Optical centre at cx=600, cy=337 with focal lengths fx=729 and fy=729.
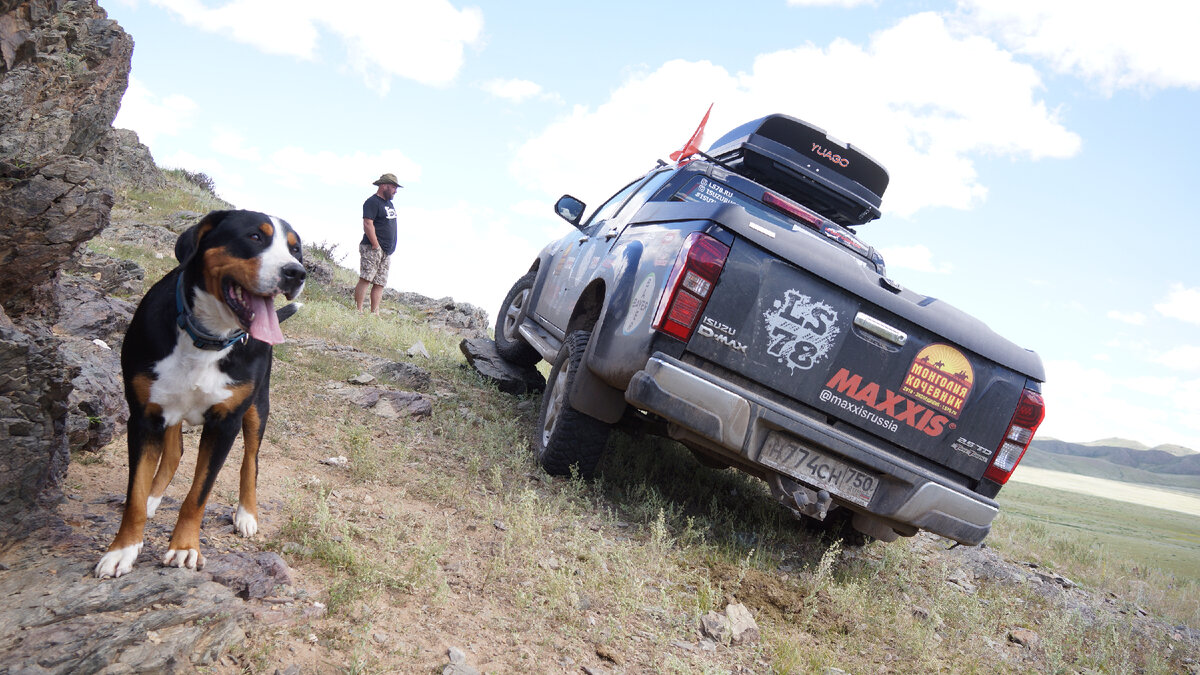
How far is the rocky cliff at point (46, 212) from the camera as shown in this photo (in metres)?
2.44

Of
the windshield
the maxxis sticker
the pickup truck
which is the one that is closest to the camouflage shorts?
the windshield

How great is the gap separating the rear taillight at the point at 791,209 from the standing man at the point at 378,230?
19.8 feet

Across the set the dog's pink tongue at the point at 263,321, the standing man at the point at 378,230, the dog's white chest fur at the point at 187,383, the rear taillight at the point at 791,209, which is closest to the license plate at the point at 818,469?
the rear taillight at the point at 791,209

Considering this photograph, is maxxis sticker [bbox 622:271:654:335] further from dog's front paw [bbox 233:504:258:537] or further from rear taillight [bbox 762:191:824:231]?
dog's front paw [bbox 233:504:258:537]

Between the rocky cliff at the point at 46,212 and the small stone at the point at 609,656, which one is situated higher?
the rocky cliff at the point at 46,212

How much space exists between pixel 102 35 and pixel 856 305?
3.78 meters

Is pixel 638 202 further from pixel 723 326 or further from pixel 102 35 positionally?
pixel 102 35

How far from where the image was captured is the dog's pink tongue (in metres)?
2.44

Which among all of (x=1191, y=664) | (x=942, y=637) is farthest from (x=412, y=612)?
(x=1191, y=664)

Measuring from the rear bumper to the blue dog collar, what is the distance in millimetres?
1823

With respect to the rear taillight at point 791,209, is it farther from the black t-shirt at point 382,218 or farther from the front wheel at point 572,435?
the black t-shirt at point 382,218

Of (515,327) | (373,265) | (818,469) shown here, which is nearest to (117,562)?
(818,469)

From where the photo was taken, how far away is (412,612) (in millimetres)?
2652

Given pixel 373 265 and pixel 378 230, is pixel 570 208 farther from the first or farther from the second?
pixel 373 265
